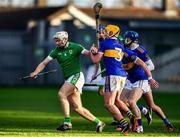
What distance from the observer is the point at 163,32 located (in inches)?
2844

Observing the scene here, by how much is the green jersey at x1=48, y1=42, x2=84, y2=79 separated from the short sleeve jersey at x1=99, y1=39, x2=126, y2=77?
700mm

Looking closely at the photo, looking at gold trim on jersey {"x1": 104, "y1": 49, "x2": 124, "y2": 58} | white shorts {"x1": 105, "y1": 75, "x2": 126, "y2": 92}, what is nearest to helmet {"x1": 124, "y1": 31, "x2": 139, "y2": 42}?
gold trim on jersey {"x1": 104, "y1": 49, "x2": 124, "y2": 58}

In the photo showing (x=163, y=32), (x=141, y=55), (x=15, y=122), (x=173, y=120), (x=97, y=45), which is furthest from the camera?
(x=163, y=32)

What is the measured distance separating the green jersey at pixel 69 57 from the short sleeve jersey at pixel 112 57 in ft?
2.30

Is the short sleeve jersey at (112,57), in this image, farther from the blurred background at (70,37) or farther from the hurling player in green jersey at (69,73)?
the blurred background at (70,37)

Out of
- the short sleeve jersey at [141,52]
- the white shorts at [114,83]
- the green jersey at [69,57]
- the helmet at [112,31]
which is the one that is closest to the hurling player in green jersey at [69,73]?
the green jersey at [69,57]

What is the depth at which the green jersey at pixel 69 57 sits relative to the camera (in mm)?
21234

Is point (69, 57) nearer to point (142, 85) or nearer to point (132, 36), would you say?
point (132, 36)

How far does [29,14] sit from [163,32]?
62.1 feet

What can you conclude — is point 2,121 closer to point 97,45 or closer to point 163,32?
point 97,45

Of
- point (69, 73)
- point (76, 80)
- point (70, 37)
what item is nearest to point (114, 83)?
point (76, 80)

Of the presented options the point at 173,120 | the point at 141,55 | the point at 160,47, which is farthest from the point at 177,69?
the point at 141,55

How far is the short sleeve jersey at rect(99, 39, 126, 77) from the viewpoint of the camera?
20734mm

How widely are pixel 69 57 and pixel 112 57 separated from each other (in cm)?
109
